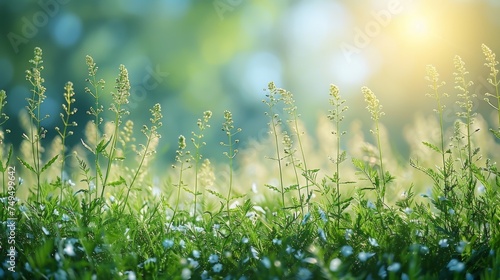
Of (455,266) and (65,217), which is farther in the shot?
(65,217)

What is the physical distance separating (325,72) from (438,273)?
Answer: 66.2 feet

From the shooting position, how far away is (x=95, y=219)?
317 centimetres

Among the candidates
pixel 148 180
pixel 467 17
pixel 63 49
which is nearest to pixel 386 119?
pixel 467 17

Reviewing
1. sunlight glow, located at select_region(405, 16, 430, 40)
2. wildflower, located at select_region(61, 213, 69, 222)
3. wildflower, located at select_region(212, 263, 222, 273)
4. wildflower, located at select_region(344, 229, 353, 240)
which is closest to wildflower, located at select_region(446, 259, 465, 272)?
wildflower, located at select_region(344, 229, 353, 240)

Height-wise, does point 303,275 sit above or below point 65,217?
below

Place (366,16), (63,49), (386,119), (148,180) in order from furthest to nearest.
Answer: (386,119), (63,49), (366,16), (148,180)

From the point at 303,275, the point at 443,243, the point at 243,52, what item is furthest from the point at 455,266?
the point at 243,52

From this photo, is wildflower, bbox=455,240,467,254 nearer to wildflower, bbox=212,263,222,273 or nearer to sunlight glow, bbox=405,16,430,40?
Answer: wildflower, bbox=212,263,222,273

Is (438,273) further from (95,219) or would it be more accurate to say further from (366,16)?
(366,16)

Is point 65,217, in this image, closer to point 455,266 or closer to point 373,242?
point 373,242

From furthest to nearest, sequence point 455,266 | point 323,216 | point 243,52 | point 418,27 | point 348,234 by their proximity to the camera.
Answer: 1. point 243,52
2. point 418,27
3. point 323,216
4. point 348,234
5. point 455,266

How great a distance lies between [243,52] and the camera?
21266mm

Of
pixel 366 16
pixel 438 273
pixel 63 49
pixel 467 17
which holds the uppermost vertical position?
pixel 467 17

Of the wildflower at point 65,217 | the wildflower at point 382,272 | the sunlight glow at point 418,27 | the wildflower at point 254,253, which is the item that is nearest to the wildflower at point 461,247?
the wildflower at point 382,272
